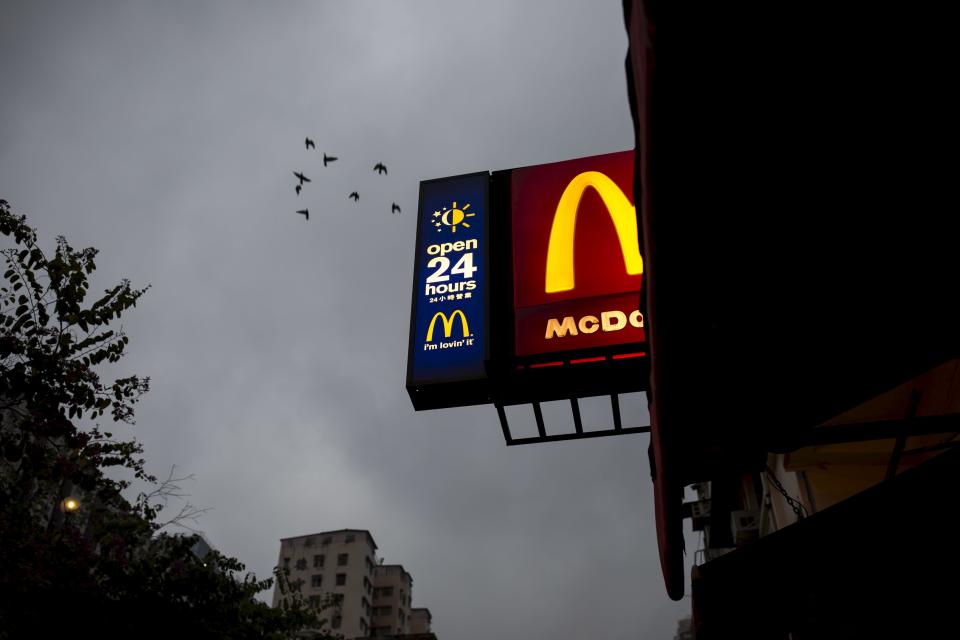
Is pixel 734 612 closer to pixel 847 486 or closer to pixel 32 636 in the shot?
pixel 847 486

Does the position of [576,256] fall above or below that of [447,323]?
above

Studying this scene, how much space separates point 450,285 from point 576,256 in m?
1.55

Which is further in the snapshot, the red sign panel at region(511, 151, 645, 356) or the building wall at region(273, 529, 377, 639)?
the building wall at region(273, 529, 377, 639)

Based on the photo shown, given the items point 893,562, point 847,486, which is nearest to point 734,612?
point 893,562

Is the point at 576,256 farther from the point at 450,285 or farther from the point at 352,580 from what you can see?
the point at 352,580

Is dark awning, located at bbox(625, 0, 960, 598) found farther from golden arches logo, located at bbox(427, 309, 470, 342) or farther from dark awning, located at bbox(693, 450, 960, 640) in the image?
golden arches logo, located at bbox(427, 309, 470, 342)

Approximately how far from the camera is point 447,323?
7.38m

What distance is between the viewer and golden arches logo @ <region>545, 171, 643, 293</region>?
715 centimetres

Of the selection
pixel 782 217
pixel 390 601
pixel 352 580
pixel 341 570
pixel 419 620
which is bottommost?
pixel 782 217

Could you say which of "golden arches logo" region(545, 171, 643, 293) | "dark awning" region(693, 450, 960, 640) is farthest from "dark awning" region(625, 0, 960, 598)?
"golden arches logo" region(545, 171, 643, 293)

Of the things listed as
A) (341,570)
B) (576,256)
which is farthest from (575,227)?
(341,570)

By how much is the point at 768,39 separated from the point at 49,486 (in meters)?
13.3

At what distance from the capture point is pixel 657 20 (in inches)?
71.6

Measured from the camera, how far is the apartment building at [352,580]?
233 feet
